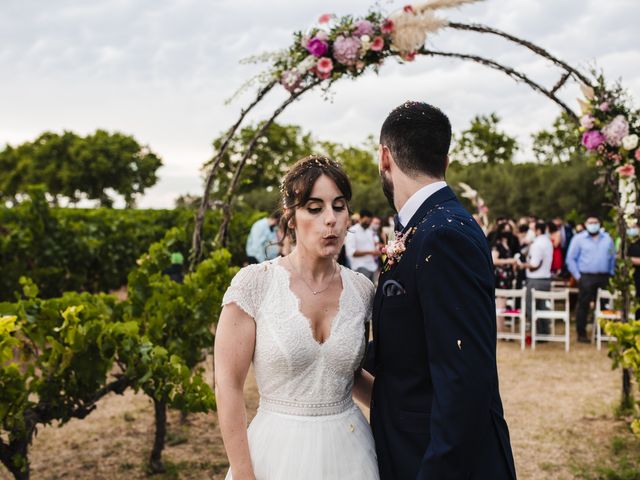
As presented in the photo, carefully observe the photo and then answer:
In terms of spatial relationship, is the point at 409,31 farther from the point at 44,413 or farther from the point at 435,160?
the point at 44,413

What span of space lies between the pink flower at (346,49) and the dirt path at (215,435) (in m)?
3.89

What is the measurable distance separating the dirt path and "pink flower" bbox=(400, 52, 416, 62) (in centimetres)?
387

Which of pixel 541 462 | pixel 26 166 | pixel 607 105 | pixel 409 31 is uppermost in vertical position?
pixel 26 166

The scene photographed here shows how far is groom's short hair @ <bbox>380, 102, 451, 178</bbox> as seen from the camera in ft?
6.98

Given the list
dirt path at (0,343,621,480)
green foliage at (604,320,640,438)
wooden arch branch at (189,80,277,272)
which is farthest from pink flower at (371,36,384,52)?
dirt path at (0,343,621,480)

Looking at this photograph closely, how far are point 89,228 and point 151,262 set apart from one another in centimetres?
1040

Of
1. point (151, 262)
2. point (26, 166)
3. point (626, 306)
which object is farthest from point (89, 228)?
point (26, 166)

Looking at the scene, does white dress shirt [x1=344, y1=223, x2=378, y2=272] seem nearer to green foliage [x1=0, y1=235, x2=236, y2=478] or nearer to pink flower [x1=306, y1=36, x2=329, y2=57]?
pink flower [x1=306, y1=36, x2=329, y2=57]

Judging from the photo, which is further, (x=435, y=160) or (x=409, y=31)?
(x=409, y=31)

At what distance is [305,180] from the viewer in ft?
7.97

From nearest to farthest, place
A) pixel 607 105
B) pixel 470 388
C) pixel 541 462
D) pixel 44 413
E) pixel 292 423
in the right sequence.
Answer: pixel 470 388 < pixel 292 423 < pixel 44 413 < pixel 541 462 < pixel 607 105

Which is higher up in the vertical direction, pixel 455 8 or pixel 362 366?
pixel 455 8

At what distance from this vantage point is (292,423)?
7.95 feet

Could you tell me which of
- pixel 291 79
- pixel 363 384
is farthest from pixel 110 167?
pixel 363 384
